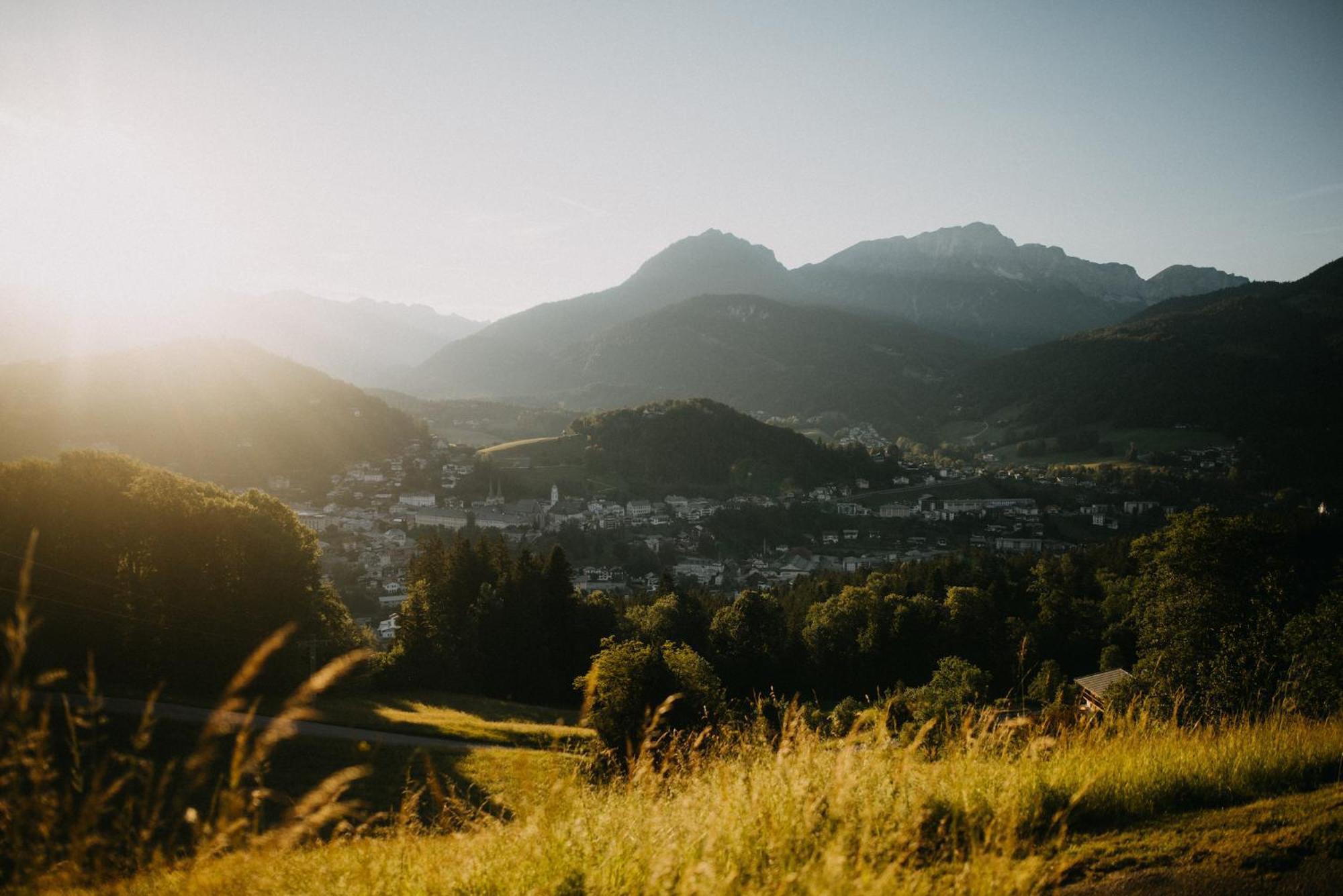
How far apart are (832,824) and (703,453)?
136 m

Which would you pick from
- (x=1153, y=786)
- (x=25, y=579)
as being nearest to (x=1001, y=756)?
(x=1153, y=786)

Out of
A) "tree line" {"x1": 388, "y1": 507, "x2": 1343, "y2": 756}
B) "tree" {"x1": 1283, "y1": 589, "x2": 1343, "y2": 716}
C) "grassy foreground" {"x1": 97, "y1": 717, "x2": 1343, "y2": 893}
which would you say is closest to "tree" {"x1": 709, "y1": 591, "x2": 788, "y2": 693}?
"tree line" {"x1": 388, "y1": 507, "x2": 1343, "y2": 756}

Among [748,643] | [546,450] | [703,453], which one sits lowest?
[748,643]

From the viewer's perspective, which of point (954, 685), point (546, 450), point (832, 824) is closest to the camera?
point (832, 824)

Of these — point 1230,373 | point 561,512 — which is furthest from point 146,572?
point 1230,373

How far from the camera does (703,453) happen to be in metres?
140

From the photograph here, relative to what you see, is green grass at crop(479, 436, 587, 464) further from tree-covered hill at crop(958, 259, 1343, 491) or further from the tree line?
tree-covered hill at crop(958, 259, 1343, 491)

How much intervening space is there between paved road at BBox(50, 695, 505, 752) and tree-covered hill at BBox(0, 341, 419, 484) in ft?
271

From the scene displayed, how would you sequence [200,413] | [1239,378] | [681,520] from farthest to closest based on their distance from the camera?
[1239,378]
[681,520]
[200,413]

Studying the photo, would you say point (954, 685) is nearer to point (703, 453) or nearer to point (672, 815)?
point (672, 815)

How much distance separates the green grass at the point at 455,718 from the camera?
19.5 metres

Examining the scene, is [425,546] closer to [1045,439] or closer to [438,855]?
[438,855]

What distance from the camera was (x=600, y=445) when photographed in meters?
139

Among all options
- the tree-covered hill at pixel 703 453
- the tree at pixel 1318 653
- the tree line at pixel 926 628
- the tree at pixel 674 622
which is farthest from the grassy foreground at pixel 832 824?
the tree-covered hill at pixel 703 453
